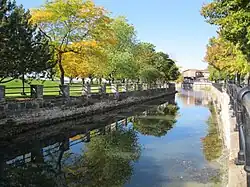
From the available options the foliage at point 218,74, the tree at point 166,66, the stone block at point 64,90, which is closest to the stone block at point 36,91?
the stone block at point 64,90

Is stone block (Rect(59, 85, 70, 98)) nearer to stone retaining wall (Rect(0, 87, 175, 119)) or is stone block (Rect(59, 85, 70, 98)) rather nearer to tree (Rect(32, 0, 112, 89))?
stone retaining wall (Rect(0, 87, 175, 119))

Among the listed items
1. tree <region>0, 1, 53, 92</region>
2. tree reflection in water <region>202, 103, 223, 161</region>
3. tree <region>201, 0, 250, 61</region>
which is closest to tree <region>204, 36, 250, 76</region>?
tree <region>201, 0, 250, 61</region>

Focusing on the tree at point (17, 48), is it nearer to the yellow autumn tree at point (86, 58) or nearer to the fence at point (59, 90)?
the fence at point (59, 90)

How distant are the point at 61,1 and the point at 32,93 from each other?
954cm

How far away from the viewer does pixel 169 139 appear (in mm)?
17672

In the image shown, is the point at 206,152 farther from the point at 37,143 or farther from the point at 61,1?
the point at 61,1

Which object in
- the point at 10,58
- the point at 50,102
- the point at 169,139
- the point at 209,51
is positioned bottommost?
the point at 169,139

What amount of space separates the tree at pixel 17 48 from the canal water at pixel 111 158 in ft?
14.1

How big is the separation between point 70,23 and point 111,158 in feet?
55.4

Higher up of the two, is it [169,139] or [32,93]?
[32,93]

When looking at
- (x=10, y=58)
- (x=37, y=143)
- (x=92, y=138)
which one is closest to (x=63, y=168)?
(x=37, y=143)

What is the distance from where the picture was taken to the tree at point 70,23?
26.6 m

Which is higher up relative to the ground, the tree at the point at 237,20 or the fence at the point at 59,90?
the tree at the point at 237,20

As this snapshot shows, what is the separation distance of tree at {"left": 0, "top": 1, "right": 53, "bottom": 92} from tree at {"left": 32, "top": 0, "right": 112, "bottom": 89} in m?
4.35
